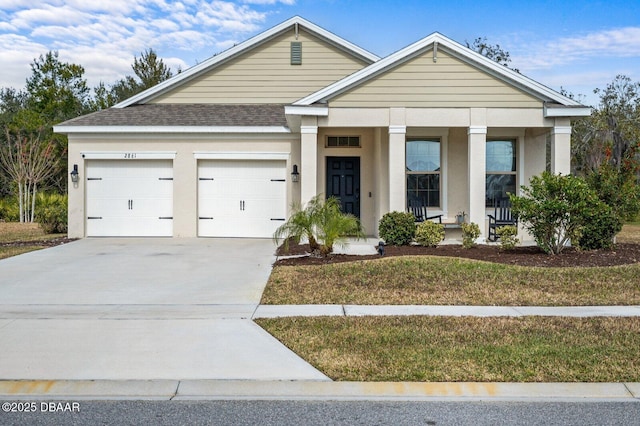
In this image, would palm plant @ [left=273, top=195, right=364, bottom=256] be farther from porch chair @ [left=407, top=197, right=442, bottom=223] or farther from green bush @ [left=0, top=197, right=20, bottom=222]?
green bush @ [left=0, top=197, right=20, bottom=222]

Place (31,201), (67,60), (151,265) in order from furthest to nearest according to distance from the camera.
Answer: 1. (67,60)
2. (31,201)
3. (151,265)

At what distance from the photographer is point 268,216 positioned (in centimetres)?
1783

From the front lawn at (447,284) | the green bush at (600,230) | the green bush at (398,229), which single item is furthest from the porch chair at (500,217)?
the front lawn at (447,284)

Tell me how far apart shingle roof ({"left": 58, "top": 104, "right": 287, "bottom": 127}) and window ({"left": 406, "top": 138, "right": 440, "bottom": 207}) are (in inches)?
144

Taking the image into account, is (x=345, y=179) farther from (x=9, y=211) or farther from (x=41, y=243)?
(x=9, y=211)

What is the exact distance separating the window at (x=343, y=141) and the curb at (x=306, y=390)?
13.0 metres

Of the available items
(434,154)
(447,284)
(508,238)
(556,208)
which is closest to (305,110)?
(434,154)

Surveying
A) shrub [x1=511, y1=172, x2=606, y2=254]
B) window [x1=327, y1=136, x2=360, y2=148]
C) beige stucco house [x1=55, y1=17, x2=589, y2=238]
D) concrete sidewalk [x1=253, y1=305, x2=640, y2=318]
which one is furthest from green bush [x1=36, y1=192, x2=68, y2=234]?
shrub [x1=511, y1=172, x2=606, y2=254]

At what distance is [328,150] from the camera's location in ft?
59.1

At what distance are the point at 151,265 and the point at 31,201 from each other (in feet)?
56.2

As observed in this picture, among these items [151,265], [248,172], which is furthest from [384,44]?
[151,265]

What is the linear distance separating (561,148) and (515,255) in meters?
3.93

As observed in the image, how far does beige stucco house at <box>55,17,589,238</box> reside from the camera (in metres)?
15.4

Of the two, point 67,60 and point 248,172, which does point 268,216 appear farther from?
point 67,60
